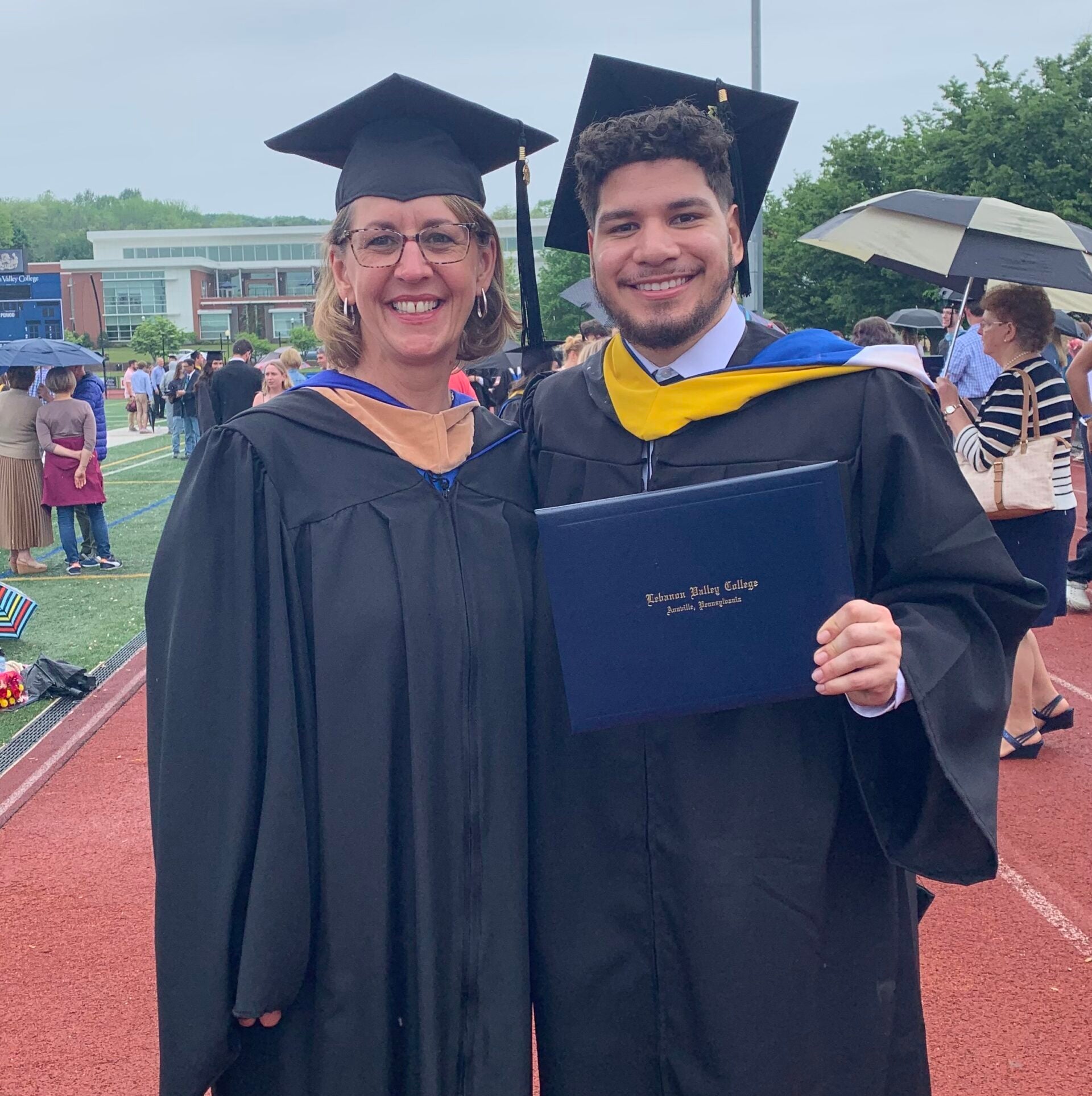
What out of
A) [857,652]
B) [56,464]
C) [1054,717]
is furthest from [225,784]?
[56,464]

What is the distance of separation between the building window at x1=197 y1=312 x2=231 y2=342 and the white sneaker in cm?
8532

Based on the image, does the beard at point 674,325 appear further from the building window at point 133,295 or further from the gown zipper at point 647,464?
the building window at point 133,295

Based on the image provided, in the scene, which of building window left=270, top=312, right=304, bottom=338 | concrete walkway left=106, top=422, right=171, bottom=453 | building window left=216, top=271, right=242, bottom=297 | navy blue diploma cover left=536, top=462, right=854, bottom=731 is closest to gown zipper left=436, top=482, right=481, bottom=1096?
navy blue diploma cover left=536, top=462, right=854, bottom=731

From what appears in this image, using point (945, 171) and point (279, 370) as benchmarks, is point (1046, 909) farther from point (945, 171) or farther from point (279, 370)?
point (945, 171)

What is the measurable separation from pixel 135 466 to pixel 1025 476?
18021 millimetres

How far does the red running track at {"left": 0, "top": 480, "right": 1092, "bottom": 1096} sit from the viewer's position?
309 centimetres

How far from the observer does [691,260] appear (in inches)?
83.0

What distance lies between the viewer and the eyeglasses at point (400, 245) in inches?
86.3

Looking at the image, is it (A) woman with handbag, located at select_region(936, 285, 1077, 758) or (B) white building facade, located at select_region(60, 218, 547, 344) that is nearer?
(A) woman with handbag, located at select_region(936, 285, 1077, 758)

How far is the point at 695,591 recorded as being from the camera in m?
1.75

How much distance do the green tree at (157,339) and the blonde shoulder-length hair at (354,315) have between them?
62.1m

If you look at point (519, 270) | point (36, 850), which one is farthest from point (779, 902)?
point (36, 850)

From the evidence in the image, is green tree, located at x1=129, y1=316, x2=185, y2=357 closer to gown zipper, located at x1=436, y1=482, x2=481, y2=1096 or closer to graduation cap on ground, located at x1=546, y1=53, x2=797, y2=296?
graduation cap on ground, located at x1=546, y1=53, x2=797, y2=296

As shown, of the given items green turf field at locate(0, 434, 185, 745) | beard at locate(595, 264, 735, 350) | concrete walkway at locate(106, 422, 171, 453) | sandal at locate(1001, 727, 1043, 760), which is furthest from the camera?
concrete walkway at locate(106, 422, 171, 453)
